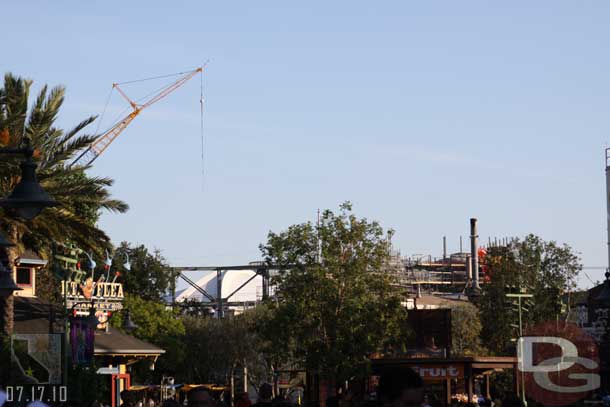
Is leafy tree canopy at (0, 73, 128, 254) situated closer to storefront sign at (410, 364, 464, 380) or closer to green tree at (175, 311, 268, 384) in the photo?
storefront sign at (410, 364, 464, 380)

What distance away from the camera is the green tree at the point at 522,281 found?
7838 centimetres

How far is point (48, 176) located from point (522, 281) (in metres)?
50.9

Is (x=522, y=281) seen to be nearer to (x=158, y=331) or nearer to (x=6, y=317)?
(x=158, y=331)

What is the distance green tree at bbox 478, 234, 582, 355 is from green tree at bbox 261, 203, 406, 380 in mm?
21916

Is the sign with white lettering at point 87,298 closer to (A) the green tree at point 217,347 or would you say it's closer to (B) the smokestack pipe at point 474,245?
(A) the green tree at point 217,347

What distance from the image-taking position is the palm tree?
33.3 metres

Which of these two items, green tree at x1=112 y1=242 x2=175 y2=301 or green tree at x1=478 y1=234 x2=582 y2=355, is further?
green tree at x1=112 y1=242 x2=175 y2=301

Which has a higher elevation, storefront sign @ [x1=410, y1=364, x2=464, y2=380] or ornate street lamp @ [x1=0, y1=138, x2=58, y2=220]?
ornate street lamp @ [x1=0, y1=138, x2=58, y2=220]

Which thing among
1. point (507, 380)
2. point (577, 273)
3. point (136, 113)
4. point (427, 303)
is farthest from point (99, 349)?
point (136, 113)

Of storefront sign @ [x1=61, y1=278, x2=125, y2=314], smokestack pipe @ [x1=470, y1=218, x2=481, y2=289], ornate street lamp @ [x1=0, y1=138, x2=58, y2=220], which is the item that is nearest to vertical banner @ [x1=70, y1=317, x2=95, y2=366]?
storefront sign @ [x1=61, y1=278, x2=125, y2=314]

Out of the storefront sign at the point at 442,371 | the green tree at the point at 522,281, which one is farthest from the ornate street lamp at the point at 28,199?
the green tree at the point at 522,281

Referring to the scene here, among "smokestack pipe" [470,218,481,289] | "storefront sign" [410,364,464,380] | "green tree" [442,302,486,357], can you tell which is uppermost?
"smokestack pipe" [470,218,481,289]

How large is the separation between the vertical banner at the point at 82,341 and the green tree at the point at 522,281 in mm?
39359

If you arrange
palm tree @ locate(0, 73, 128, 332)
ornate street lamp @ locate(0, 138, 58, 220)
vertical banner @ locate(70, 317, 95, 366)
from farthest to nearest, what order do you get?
vertical banner @ locate(70, 317, 95, 366) → palm tree @ locate(0, 73, 128, 332) → ornate street lamp @ locate(0, 138, 58, 220)
